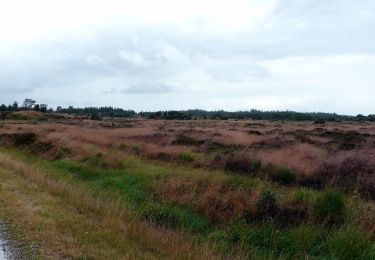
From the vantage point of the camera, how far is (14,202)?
35.7 feet

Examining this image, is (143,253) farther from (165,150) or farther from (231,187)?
(165,150)

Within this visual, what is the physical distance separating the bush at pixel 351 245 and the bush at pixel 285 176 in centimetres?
669

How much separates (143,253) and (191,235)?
2.64m

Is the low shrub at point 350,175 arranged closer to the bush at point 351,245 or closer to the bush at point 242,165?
the bush at point 242,165

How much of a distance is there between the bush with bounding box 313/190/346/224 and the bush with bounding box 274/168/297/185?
4.52m

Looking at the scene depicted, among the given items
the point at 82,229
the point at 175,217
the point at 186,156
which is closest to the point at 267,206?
the point at 175,217

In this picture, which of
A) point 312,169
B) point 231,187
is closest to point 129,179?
point 231,187

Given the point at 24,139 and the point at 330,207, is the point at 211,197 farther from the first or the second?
the point at 24,139

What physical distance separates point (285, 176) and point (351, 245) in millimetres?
7400

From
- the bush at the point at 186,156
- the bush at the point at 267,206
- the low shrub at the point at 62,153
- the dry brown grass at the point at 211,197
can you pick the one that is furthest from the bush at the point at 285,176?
the low shrub at the point at 62,153

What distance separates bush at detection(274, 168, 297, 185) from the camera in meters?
15.8

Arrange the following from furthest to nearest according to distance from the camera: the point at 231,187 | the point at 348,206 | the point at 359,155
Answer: the point at 359,155 < the point at 231,187 < the point at 348,206

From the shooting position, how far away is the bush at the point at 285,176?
1581 centimetres

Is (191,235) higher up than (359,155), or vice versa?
(359,155)
